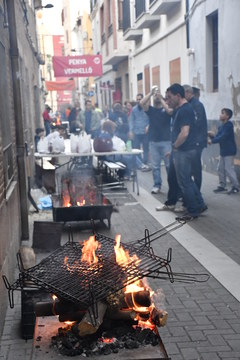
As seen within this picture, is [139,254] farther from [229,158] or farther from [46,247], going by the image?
[229,158]

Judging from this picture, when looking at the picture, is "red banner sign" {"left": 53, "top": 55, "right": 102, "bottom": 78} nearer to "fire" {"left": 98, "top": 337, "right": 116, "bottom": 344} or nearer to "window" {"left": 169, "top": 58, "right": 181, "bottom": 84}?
"window" {"left": 169, "top": 58, "right": 181, "bottom": 84}

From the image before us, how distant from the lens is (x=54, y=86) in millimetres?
30812

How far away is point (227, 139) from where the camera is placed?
33.7 feet

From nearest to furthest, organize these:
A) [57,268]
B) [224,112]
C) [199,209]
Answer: [57,268]
[199,209]
[224,112]

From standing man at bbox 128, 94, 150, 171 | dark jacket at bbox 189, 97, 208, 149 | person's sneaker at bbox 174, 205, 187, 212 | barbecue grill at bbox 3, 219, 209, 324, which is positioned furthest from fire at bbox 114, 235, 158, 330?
standing man at bbox 128, 94, 150, 171

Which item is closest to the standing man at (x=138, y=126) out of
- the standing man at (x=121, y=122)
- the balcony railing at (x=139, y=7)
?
the standing man at (x=121, y=122)

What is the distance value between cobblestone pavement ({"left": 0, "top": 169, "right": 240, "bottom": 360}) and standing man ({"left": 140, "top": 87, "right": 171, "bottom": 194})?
2131 mm

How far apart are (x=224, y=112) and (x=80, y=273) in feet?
24.8

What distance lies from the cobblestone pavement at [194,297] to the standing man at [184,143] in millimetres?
424

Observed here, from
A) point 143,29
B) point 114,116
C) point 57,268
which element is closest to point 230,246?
point 57,268

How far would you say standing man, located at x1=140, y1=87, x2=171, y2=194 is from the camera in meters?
10.7

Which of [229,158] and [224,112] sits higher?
[224,112]

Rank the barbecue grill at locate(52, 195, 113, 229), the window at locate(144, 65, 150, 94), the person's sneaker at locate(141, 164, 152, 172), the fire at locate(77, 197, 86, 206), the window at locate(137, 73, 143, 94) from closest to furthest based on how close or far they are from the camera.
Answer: the barbecue grill at locate(52, 195, 113, 229) → the fire at locate(77, 197, 86, 206) → the person's sneaker at locate(141, 164, 152, 172) → the window at locate(144, 65, 150, 94) → the window at locate(137, 73, 143, 94)

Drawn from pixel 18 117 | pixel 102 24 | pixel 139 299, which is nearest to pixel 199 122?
pixel 18 117
